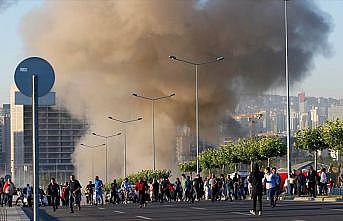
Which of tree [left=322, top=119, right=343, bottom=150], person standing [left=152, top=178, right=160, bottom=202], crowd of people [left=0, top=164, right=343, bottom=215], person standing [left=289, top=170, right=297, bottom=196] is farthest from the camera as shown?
tree [left=322, top=119, right=343, bottom=150]

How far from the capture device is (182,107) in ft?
268

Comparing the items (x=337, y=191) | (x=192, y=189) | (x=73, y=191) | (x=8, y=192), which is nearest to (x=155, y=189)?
(x=192, y=189)

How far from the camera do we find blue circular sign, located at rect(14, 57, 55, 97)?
12070mm

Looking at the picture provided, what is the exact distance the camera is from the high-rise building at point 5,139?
166m

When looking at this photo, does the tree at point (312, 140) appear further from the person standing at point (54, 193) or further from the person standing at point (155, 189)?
the person standing at point (54, 193)

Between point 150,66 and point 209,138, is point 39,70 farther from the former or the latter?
point 209,138

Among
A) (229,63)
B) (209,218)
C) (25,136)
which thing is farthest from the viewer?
(25,136)

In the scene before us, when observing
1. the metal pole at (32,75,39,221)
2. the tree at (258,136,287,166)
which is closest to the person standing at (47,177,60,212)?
the metal pole at (32,75,39,221)

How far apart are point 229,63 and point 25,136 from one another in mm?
79977

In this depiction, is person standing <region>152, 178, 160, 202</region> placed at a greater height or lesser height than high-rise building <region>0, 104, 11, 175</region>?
lesser

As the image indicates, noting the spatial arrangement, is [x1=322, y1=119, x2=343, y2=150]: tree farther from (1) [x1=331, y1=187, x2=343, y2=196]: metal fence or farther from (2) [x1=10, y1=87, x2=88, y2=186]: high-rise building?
(2) [x1=10, y1=87, x2=88, y2=186]: high-rise building

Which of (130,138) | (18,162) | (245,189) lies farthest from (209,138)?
(18,162)

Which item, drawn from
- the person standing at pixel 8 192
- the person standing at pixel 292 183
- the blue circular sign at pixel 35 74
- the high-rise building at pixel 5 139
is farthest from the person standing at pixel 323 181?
the high-rise building at pixel 5 139

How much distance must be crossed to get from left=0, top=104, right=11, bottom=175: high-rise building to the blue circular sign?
14959 centimetres
